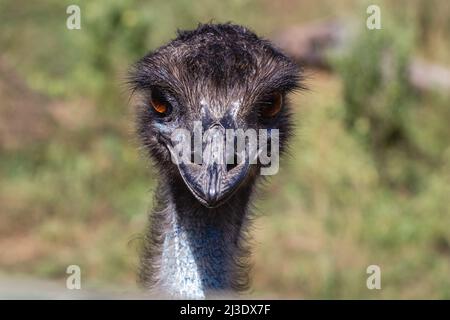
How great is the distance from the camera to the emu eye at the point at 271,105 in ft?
10.6

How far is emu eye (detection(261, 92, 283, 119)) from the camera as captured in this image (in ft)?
10.6

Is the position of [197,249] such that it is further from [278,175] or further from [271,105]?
[278,175]

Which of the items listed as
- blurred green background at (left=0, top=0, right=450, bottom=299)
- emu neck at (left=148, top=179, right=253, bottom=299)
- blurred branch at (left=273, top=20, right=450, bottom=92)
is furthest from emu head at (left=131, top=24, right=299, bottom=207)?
blurred branch at (left=273, top=20, right=450, bottom=92)

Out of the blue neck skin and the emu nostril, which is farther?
the blue neck skin

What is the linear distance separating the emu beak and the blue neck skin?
Result: 364 millimetres

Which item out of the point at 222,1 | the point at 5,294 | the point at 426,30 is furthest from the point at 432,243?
the point at 5,294

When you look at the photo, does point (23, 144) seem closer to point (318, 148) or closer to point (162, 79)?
point (318, 148)

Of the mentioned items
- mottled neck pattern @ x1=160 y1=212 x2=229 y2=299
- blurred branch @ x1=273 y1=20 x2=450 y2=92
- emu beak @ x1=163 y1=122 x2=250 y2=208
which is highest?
blurred branch @ x1=273 y1=20 x2=450 y2=92

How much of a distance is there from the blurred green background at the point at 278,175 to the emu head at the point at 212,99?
240 centimetres

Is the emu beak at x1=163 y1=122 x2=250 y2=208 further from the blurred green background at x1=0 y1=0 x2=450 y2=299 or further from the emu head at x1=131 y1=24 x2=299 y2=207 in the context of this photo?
the blurred green background at x1=0 y1=0 x2=450 y2=299

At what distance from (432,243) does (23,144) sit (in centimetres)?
326

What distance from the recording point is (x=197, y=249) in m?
3.19
